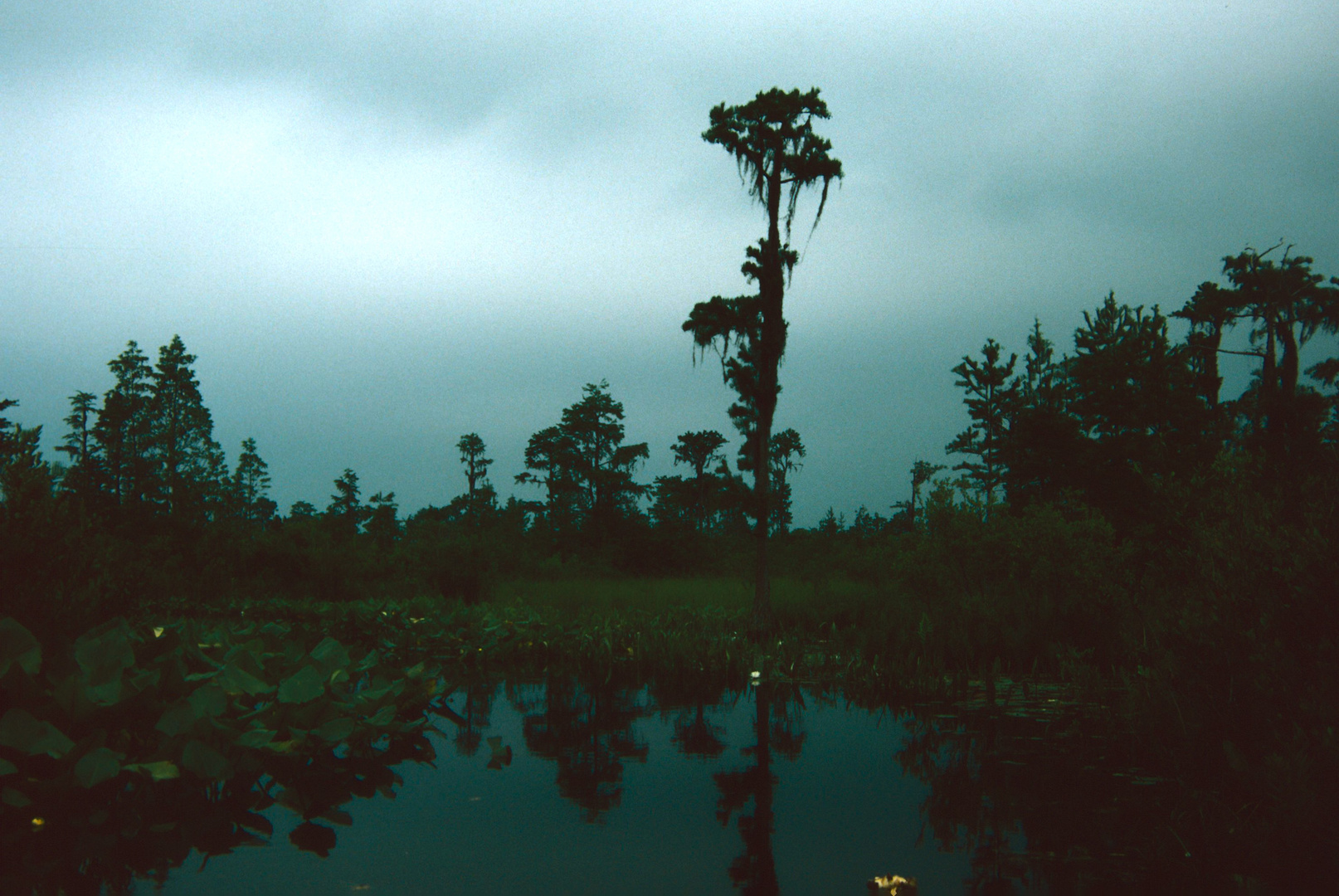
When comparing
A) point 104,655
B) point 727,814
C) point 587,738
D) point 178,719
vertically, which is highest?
point 104,655

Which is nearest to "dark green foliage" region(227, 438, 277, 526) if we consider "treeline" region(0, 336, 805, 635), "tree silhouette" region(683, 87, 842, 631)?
"treeline" region(0, 336, 805, 635)

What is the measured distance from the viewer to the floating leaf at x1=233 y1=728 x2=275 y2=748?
421 cm

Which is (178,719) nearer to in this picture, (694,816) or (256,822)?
(256,822)

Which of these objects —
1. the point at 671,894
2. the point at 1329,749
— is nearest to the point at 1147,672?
the point at 1329,749

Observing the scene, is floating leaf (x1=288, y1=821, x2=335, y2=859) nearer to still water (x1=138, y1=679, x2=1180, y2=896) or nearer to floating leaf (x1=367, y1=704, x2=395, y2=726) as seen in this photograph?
still water (x1=138, y1=679, x2=1180, y2=896)

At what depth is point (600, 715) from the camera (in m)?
7.19

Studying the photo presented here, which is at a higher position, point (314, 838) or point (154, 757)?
point (154, 757)

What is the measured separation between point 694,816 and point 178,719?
3.00 metres

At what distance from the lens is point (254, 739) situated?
13.9ft

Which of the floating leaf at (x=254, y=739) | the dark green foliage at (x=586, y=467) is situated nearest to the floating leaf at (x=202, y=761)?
the floating leaf at (x=254, y=739)

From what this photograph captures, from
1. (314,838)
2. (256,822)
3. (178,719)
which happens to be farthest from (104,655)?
(314,838)

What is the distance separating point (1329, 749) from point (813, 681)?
609 cm

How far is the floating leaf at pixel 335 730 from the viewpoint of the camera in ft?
15.2

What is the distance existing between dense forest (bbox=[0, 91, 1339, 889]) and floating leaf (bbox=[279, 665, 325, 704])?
129 cm
